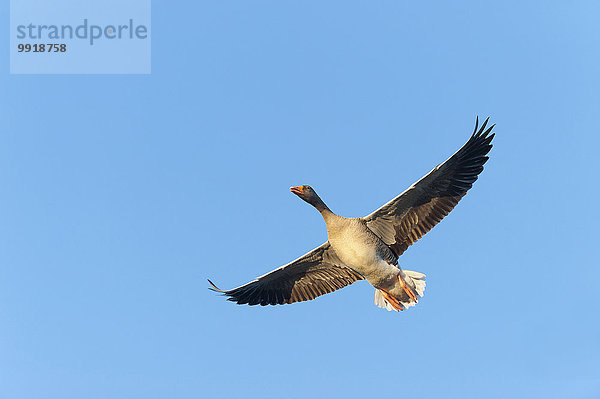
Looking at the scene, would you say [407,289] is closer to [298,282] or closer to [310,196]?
[298,282]

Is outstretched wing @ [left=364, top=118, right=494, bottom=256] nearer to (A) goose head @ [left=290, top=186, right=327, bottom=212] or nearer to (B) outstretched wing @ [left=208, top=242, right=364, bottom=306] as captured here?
(A) goose head @ [left=290, top=186, right=327, bottom=212]

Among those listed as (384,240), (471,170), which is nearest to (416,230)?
(384,240)

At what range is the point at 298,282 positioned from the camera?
1527 centimetres

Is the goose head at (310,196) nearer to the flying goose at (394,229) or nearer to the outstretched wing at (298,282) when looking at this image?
the flying goose at (394,229)

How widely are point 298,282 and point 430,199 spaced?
3.68 m

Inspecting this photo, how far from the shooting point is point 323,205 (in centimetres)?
1425

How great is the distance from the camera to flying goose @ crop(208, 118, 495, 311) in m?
13.4

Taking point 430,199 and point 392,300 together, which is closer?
point 430,199

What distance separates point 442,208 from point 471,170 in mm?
976

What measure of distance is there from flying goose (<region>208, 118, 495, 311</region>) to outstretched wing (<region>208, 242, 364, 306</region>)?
0.11 feet

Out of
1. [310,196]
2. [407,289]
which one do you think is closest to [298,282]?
[310,196]

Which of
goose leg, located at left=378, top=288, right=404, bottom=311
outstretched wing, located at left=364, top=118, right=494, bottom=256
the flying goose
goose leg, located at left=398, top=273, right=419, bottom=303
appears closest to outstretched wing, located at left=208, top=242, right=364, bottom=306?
the flying goose

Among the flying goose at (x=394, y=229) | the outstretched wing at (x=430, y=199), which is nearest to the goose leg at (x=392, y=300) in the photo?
the flying goose at (x=394, y=229)

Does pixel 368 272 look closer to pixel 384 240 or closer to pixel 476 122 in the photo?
pixel 384 240
